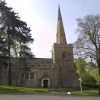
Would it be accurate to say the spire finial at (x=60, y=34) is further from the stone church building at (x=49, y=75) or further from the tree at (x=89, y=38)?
the tree at (x=89, y=38)

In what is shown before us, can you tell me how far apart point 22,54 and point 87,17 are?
57.5ft

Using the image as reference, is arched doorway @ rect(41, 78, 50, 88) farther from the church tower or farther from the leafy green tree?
the leafy green tree

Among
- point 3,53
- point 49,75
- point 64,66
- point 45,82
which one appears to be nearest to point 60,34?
point 64,66

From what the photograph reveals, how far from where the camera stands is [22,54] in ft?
160

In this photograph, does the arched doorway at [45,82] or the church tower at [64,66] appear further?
the church tower at [64,66]

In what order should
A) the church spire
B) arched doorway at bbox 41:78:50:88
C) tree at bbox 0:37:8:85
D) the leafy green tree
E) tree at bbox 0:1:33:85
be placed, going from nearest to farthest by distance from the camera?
the leafy green tree → tree at bbox 0:37:8:85 → tree at bbox 0:1:33:85 → arched doorway at bbox 41:78:50:88 → the church spire

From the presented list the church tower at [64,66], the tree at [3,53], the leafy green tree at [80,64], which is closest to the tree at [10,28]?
the tree at [3,53]

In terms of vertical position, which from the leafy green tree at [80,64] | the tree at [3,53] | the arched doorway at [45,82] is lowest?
the arched doorway at [45,82]

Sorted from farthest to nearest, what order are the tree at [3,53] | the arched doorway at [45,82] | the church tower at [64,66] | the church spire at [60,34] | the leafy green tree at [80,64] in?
1. the church spire at [60,34]
2. the church tower at [64,66]
3. the arched doorway at [45,82]
4. the tree at [3,53]
5. the leafy green tree at [80,64]

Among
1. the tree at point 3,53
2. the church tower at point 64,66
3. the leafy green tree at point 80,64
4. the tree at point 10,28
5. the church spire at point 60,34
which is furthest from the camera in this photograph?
the church spire at point 60,34

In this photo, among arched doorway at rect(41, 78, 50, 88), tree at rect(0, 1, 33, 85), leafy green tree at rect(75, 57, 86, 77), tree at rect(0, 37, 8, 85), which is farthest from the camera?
arched doorway at rect(41, 78, 50, 88)

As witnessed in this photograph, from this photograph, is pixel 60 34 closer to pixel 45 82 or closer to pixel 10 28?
pixel 45 82

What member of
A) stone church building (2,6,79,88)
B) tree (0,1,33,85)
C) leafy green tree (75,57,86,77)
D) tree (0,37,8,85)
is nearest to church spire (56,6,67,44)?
stone church building (2,6,79,88)

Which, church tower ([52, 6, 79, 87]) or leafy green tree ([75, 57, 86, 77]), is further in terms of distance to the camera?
church tower ([52, 6, 79, 87])
